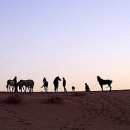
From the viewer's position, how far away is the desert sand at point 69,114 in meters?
23.1

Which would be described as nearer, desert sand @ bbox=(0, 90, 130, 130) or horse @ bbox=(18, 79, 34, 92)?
desert sand @ bbox=(0, 90, 130, 130)

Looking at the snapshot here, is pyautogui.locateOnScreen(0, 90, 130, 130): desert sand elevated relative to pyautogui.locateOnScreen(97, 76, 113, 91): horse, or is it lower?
lower

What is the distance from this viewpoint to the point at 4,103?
28.0 m

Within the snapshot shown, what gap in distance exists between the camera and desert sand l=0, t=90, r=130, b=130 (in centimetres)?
2311

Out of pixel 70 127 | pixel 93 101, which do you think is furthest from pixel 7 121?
pixel 93 101

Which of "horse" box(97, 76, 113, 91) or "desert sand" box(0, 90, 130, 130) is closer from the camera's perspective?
"desert sand" box(0, 90, 130, 130)

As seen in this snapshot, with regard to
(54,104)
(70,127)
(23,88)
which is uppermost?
(23,88)

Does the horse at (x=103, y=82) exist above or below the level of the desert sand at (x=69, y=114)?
above

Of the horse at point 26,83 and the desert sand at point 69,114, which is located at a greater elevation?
the horse at point 26,83

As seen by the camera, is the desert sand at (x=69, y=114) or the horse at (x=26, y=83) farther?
the horse at (x=26, y=83)

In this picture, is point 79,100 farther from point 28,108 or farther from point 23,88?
point 23,88

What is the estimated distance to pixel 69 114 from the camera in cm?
2678

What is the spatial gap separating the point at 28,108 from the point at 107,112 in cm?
687

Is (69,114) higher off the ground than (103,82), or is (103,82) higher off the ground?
(103,82)
